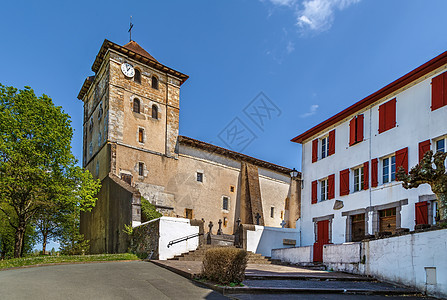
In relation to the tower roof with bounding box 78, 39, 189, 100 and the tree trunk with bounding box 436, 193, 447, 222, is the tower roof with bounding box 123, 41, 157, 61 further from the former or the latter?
the tree trunk with bounding box 436, 193, 447, 222

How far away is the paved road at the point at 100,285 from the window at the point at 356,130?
11282 millimetres

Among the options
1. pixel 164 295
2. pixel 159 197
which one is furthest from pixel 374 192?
pixel 159 197

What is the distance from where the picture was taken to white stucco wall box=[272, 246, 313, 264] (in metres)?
17.8

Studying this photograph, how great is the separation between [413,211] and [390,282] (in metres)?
4.35

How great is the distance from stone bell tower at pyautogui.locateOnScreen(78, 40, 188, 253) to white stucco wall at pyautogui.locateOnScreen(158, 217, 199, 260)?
7251mm

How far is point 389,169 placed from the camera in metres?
17.3

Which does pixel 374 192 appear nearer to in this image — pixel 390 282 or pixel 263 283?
pixel 390 282

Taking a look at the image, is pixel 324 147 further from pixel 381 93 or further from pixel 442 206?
pixel 442 206

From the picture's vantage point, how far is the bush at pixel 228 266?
392 inches

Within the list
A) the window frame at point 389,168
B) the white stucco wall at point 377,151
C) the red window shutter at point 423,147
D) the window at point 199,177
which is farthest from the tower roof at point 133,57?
the red window shutter at point 423,147

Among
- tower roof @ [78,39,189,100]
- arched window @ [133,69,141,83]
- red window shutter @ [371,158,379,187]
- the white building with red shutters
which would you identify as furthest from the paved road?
tower roof @ [78,39,189,100]

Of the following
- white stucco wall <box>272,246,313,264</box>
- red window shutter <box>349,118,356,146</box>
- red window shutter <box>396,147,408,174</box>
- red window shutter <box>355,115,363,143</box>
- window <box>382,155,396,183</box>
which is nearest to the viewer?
red window shutter <box>396,147,408,174</box>

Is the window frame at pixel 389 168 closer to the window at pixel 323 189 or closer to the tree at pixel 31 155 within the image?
the window at pixel 323 189

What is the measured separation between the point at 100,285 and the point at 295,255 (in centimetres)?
1115
